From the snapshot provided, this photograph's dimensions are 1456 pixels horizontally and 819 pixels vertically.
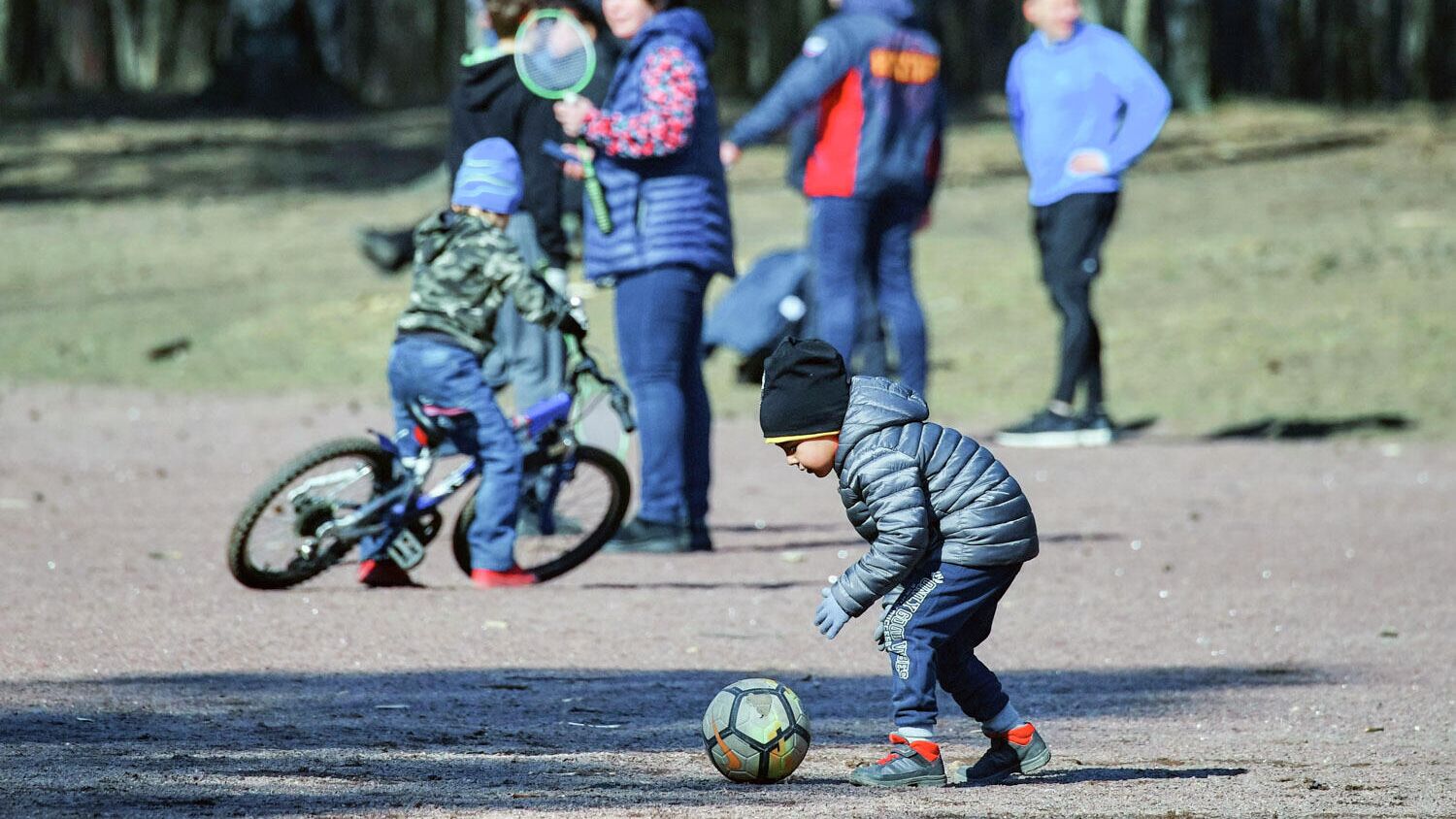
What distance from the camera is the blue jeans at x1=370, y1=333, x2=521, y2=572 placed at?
8016 millimetres

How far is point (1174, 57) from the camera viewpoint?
3691cm

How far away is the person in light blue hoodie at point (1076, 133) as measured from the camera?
12281 millimetres

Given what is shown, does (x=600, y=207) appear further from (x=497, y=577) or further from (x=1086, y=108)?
(x=1086, y=108)

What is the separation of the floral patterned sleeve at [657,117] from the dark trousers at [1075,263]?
13.2 feet

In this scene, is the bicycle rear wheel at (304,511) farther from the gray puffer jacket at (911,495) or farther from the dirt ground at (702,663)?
the gray puffer jacket at (911,495)

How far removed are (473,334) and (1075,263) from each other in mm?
5138

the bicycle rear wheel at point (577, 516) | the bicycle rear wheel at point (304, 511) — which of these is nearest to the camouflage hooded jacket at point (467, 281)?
the bicycle rear wheel at point (304, 511)

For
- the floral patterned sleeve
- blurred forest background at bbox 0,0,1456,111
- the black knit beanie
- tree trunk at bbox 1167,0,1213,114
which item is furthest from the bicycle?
tree trunk at bbox 1167,0,1213,114

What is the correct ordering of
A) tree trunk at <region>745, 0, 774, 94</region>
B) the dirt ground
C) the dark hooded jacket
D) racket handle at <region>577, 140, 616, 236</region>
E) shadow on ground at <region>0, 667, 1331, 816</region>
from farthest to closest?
tree trunk at <region>745, 0, 774, 94</region> → the dark hooded jacket → racket handle at <region>577, 140, 616, 236</region> → the dirt ground → shadow on ground at <region>0, 667, 1331, 816</region>

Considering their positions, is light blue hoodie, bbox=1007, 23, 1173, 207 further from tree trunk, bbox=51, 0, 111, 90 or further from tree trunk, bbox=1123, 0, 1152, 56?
tree trunk, bbox=51, 0, 111, 90

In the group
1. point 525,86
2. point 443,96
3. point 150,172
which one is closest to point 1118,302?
point 525,86

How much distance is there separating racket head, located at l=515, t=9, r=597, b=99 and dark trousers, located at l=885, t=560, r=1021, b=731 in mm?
4219

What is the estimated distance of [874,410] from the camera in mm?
5289

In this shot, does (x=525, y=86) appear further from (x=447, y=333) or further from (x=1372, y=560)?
(x=1372, y=560)
